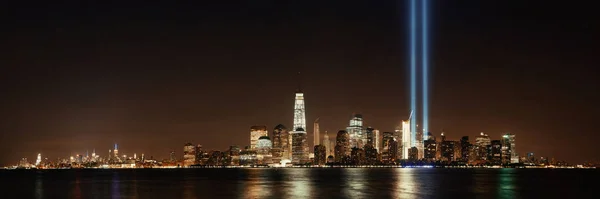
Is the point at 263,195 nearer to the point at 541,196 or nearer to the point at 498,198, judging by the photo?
the point at 498,198

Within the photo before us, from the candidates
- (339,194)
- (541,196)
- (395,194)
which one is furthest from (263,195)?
(541,196)

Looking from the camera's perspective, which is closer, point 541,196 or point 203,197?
point 203,197

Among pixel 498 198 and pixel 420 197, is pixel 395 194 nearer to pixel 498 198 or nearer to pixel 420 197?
pixel 420 197

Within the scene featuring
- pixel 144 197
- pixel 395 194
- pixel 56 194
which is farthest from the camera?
pixel 56 194

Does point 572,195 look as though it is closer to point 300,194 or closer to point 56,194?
point 300,194

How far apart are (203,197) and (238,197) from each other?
4392mm

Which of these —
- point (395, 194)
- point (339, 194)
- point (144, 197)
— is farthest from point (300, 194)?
point (144, 197)

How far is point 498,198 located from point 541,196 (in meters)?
10.0

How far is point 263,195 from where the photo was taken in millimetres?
86625

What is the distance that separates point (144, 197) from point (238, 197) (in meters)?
11.4

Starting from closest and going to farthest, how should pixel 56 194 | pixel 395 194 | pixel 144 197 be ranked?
pixel 144 197 → pixel 395 194 → pixel 56 194

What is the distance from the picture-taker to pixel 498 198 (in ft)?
278

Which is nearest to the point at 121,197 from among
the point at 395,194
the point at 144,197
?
the point at 144,197

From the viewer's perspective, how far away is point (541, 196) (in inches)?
3597
